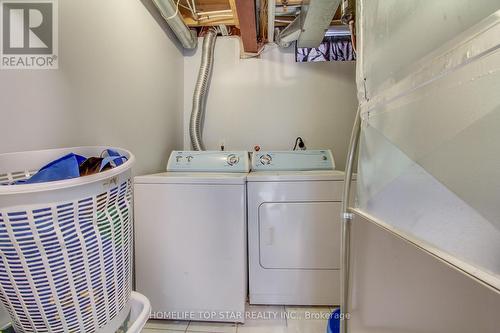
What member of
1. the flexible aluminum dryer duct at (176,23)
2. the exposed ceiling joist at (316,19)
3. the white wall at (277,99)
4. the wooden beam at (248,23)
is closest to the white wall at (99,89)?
the flexible aluminum dryer duct at (176,23)

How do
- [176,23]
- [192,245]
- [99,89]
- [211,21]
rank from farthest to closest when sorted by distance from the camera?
[211,21]
[176,23]
[192,245]
[99,89]

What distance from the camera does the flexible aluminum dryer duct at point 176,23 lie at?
169 centimetres

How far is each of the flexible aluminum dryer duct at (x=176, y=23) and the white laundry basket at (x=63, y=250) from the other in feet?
5.04

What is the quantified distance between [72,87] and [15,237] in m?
0.87

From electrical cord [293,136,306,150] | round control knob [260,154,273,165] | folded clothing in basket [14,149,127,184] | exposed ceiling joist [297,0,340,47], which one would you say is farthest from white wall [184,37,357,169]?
folded clothing in basket [14,149,127,184]

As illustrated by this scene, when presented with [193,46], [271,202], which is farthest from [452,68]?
[193,46]

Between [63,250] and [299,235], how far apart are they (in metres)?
1.30

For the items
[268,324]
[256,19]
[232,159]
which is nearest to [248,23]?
[256,19]

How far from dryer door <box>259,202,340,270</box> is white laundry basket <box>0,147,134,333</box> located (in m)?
1.01

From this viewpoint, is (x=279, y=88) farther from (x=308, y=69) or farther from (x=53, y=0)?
(x=53, y=0)

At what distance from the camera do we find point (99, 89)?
4.19ft

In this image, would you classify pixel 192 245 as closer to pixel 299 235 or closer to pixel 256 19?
pixel 299 235

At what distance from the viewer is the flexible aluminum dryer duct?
5.56 ft

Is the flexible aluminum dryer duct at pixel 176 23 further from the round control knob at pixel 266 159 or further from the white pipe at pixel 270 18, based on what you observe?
the round control knob at pixel 266 159
